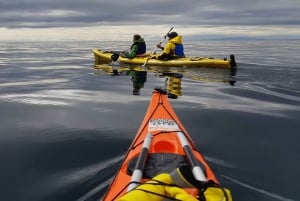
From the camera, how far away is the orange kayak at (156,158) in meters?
3.83

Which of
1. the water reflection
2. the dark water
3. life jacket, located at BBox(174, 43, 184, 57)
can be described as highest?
life jacket, located at BBox(174, 43, 184, 57)

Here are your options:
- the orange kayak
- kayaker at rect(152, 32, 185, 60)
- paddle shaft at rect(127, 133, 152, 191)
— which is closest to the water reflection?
kayaker at rect(152, 32, 185, 60)

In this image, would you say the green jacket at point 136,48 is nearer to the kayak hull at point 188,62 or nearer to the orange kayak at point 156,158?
the kayak hull at point 188,62

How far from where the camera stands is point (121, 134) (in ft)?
26.1

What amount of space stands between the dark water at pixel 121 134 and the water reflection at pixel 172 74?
0.40m

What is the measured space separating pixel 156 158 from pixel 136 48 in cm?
1627

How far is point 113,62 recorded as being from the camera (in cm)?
2236

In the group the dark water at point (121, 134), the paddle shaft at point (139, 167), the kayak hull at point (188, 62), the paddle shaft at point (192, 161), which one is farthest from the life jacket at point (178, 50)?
the paddle shaft at point (139, 167)

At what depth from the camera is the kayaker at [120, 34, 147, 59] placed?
2009 centimetres

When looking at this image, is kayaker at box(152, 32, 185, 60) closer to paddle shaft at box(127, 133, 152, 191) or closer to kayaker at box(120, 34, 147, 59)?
kayaker at box(120, 34, 147, 59)

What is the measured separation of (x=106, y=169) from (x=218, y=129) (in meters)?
3.37

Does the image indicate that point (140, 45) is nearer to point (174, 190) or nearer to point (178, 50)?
point (178, 50)

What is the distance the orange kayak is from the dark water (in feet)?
2.41

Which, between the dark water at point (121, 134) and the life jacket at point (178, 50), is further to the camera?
the life jacket at point (178, 50)
